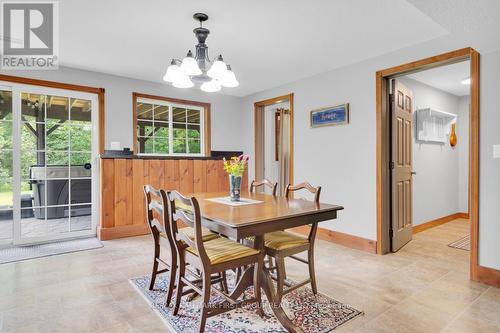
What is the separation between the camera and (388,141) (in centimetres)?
335

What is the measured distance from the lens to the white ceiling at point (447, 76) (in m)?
3.65

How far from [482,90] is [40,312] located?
12.7 feet

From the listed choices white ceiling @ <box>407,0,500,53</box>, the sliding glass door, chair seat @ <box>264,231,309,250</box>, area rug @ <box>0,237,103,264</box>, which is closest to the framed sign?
white ceiling @ <box>407,0,500,53</box>

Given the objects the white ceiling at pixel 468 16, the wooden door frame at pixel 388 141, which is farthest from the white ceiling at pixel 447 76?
the white ceiling at pixel 468 16

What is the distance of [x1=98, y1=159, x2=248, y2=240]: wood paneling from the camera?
384cm

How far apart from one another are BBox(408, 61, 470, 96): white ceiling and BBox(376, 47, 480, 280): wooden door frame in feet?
2.76

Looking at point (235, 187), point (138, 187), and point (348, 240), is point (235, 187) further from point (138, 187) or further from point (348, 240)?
point (138, 187)

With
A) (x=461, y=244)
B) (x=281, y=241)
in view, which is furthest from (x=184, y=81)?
(x=461, y=244)

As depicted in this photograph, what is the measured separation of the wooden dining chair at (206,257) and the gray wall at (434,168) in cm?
342

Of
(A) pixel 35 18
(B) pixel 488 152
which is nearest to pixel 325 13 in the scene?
(B) pixel 488 152

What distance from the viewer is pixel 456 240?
3.84m

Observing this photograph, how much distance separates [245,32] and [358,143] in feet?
6.05

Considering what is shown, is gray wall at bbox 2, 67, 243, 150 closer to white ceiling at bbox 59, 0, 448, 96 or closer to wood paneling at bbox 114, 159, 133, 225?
white ceiling at bbox 59, 0, 448, 96

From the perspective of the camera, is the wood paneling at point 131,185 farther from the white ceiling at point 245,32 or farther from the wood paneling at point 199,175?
the white ceiling at point 245,32
